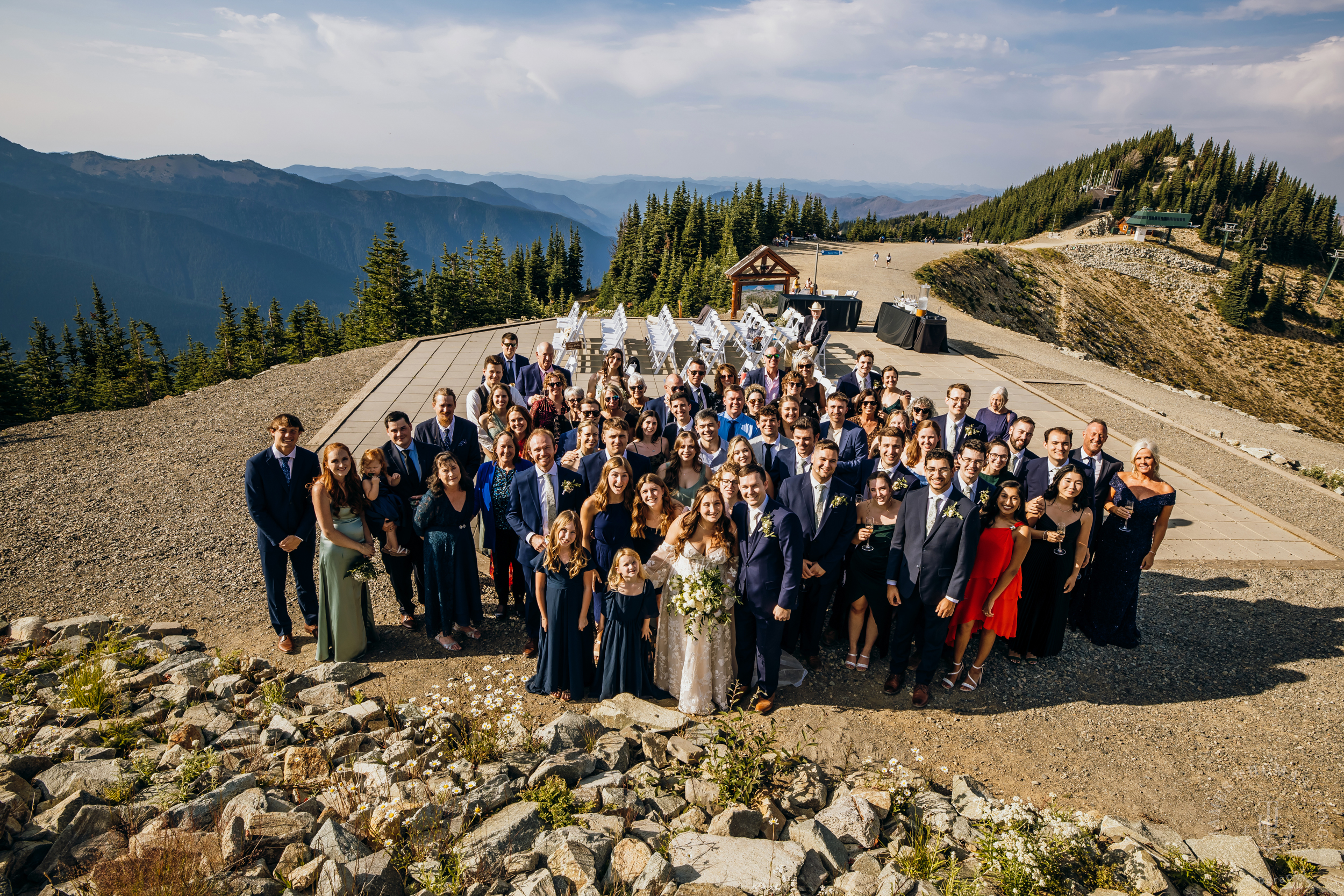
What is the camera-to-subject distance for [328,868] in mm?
3098

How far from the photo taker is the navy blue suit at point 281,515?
5.07m

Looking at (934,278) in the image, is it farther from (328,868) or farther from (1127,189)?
(1127,189)

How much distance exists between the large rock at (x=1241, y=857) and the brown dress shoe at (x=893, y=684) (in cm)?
190

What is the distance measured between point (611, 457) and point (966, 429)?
3.90 meters

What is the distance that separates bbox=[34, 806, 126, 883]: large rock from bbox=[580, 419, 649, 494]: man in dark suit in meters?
3.30

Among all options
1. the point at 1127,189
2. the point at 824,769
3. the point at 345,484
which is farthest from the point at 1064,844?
the point at 1127,189

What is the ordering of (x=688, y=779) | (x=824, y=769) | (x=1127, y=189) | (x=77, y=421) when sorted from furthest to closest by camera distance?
(x=1127, y=189) < (x=77, y=421) < (x=824, y=769) < (x=688, y=779)

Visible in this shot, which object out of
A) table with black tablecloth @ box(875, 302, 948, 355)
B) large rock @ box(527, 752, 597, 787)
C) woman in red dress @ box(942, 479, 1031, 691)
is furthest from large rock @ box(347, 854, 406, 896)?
table with black tablecloth @ box(875, 302, 948, 355)

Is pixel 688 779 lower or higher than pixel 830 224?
lower

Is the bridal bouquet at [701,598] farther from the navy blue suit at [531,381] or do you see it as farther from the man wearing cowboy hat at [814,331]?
the man wearing cowboy hat at [814,331]

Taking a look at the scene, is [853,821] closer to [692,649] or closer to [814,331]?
[692,649]

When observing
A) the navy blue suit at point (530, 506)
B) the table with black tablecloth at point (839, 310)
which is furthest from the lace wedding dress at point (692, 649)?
the table with black tablecloth at point (839, 310)

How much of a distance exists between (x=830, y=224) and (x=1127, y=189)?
49.2m

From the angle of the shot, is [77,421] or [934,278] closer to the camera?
[77,421]
